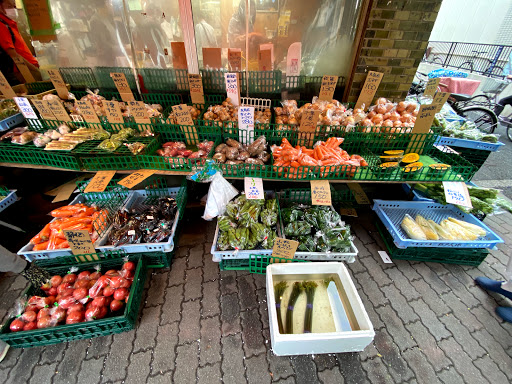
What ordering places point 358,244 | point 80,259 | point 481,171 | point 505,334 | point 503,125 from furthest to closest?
point 503,125 < point 481,171 < point 358,244 < point 80,259 < point 505,334

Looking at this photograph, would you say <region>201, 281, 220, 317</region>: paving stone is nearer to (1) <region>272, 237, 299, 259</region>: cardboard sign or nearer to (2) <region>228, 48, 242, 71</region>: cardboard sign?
(1) <region>272, 237, 299, 259</region>: cardboard sign

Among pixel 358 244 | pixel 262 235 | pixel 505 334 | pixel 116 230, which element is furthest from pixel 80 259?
pixel 505 334

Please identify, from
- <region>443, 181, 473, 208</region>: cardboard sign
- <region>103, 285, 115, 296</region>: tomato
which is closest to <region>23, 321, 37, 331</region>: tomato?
<region>103, 285, 115, 296</region>: tomato

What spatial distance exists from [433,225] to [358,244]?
0.86m

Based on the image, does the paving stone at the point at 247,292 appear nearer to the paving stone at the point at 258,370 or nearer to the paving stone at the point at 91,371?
the paving stone at the point at 258,370

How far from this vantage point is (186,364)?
1.88 metres

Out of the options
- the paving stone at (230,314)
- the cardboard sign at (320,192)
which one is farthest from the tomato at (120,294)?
the cardboard sign at (320,192)

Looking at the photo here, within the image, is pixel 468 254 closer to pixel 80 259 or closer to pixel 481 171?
pixel 481 171

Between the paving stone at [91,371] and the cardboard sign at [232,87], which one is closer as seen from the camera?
the paving stone at [91,371]

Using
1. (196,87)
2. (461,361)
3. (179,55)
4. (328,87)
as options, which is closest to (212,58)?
(179,55)

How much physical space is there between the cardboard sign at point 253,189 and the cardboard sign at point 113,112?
5.16 feet

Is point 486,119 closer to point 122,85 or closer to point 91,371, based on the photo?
point 122,85

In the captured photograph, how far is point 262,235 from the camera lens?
2.33 metres

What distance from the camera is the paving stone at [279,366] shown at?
72.2 inches
